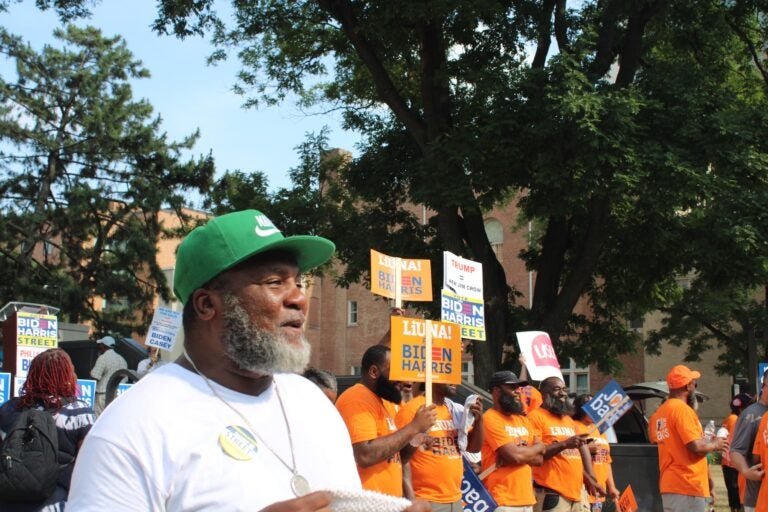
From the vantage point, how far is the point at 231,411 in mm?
2082

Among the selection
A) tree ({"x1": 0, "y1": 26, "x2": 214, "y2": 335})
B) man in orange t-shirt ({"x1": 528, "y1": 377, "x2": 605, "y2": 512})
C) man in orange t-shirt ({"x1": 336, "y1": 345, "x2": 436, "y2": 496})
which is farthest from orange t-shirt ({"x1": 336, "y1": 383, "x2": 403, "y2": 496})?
tree ({"x1": 0, "y1": 26, "x2": 214, "y2": 335})

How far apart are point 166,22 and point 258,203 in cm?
451

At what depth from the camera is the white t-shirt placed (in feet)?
6.12

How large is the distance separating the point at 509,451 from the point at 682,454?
2211 mm

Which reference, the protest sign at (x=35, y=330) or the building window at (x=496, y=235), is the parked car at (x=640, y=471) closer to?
the protest sign at (x=35, y=330)

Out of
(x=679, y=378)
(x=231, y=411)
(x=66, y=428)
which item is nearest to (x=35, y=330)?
(x=66, y=428)

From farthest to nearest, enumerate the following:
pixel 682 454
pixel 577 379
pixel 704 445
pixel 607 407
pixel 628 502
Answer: pixel 577 379 → pixel 628 502 → pixel 607 407 → pixel 682 454 → pixel 704 445

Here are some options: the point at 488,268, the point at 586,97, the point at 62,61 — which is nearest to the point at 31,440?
the point at 586,97

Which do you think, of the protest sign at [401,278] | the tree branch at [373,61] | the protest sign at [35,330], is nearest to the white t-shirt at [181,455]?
the protest sign at [401,278]

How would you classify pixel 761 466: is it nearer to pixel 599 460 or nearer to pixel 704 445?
pixel 704 445

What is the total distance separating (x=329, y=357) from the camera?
175 feet

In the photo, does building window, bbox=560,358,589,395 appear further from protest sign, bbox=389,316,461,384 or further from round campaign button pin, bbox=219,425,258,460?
round campaign button pin, bbox=219,425,258,460

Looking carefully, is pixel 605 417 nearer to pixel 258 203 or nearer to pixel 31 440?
pixel 31 440

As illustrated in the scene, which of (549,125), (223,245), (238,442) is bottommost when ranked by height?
(238,442)
